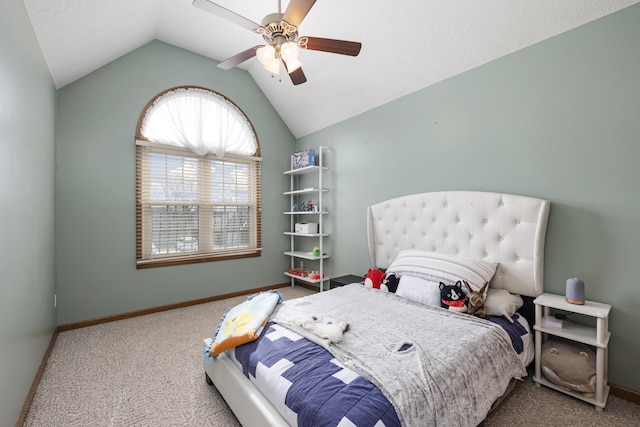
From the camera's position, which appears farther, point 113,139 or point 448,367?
point 113,139

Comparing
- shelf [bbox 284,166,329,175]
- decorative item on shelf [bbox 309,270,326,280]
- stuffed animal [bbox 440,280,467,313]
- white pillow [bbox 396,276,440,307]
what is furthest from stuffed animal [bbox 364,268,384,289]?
shelf [bbox 284,166,329,175]

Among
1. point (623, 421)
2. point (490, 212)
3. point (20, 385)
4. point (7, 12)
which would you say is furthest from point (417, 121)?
point (20, 385)

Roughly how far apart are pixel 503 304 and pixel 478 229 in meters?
0.67

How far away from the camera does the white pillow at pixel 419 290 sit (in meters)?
2.22

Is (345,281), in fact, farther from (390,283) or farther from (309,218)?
(309,218)

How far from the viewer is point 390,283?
2.59 m


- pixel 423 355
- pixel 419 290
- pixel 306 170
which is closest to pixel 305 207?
pixel 306 170

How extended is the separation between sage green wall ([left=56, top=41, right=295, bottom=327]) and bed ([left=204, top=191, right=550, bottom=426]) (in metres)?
2.03

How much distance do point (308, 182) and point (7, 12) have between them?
134 inches

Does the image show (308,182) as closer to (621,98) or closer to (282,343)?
(282,343)

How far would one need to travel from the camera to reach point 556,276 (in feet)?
6.82

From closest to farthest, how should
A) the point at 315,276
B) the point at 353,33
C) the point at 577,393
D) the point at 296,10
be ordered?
the point at 296,10
the point at 577,393
the point at 353,33
the point at 315,276

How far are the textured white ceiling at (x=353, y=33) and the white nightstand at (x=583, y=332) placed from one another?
198cm

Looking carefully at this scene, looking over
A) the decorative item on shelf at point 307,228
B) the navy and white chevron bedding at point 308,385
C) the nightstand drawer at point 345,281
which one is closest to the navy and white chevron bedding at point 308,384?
the navy and white chevron bedding at point 308,385
